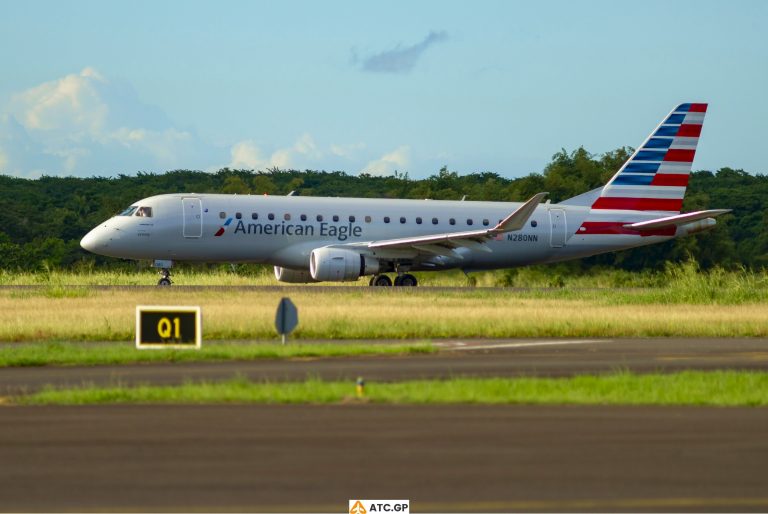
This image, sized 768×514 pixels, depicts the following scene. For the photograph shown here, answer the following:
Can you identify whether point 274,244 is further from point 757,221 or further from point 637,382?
point 757,221

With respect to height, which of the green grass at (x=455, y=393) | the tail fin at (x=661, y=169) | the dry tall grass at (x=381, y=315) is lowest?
the green grass at (x=455, y=393)

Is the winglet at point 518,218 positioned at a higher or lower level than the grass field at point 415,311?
higher

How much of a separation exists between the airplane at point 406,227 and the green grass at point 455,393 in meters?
26.0

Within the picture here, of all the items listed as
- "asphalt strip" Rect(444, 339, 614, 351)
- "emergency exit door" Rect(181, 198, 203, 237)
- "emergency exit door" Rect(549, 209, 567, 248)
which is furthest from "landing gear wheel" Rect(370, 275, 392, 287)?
"asphalt strip" Rect(444, 339, 614, 351)

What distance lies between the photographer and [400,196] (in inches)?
3521

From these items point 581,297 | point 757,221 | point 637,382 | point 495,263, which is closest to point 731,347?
point 637,382

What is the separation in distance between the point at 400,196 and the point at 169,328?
224ft

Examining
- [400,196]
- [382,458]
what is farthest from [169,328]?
[400,196]

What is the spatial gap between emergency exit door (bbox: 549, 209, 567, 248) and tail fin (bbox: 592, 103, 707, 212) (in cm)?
150

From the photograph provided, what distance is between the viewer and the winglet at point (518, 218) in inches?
1700

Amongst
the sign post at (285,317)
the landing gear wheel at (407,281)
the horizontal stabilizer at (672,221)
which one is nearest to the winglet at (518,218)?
the landing gear wheel at (407,281)

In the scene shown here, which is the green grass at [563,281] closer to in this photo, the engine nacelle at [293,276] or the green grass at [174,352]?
the engine nacelle at [293,276]

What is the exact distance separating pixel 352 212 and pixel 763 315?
1792 cm

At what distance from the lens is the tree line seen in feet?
224
